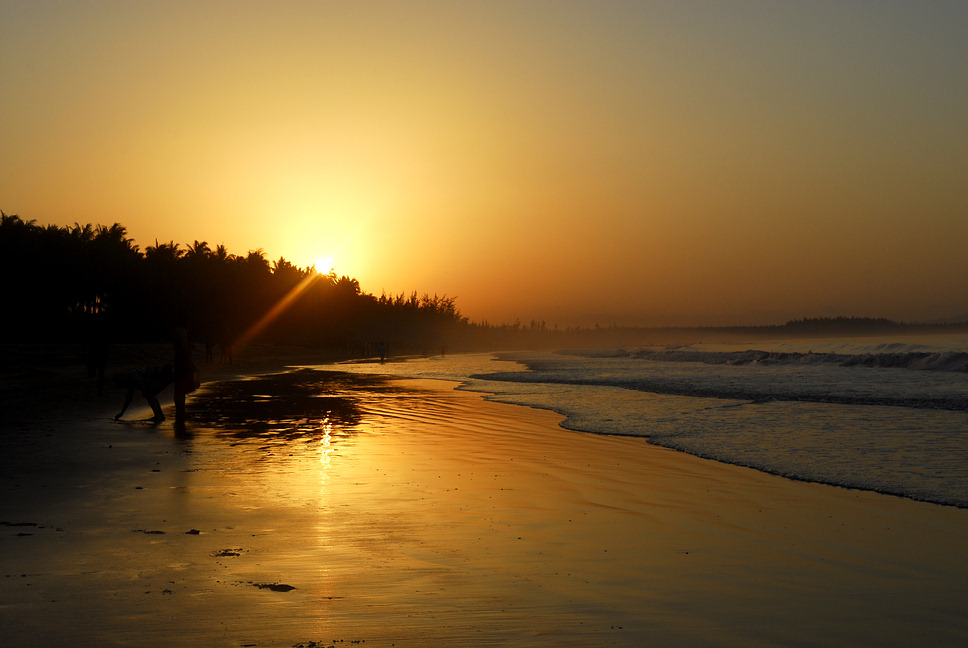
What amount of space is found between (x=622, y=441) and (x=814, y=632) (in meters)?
8.60

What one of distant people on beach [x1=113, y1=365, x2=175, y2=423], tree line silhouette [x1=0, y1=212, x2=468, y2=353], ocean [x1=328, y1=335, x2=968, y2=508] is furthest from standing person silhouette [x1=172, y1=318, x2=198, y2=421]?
tree line silhouette [x1=0, y1=212, x2=468, y2=353]

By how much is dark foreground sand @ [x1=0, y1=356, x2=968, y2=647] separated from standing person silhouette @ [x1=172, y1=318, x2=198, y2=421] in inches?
148

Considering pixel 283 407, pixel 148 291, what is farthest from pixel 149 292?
pixel 283 407

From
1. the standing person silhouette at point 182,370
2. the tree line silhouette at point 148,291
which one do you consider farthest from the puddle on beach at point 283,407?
the tree line silhouette at point 148,291

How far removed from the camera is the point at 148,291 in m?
65.8

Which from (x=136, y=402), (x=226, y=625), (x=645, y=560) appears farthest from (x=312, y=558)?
(x=136, y=402)

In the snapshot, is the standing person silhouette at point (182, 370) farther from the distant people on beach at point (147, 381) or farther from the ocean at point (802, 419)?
the ocean at point (802, 419)

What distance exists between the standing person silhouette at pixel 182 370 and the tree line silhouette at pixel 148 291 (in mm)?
28682

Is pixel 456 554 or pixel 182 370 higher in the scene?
pixel 182 370

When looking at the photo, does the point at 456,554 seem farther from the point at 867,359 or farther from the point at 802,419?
the point at 867,359

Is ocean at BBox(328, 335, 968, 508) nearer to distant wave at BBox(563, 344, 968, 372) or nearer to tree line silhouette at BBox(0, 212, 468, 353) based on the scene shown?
distant wave at BBox(563, 344, 968, 372)

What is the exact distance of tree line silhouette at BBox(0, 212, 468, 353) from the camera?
58250 mm

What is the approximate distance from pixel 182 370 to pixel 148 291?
57.8 m

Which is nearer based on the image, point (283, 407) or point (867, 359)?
point (283, 407)
